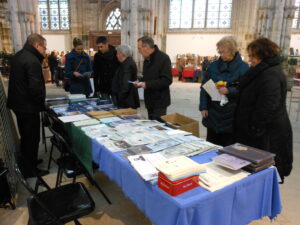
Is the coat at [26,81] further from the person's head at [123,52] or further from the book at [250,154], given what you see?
the book at [250,154]

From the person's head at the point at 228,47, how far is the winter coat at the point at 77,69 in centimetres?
→ 278

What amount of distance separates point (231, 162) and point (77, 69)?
3703mm

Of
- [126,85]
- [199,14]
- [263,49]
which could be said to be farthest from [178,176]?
[199,14]

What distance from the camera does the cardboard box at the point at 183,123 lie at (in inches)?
114

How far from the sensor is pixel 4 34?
47.5 feet

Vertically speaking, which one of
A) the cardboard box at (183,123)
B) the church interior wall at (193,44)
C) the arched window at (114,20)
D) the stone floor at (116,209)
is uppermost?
the arched window at (114,20)

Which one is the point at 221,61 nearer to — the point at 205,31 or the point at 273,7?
the point at 273,7

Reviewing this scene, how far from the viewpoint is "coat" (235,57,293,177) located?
2.30 metres

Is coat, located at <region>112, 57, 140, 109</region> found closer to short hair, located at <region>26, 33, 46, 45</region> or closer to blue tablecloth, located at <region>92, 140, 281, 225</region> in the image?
short hair, located at <region>26, 33, 46, 45</region>

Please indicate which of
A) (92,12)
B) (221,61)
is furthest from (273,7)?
(92,12)

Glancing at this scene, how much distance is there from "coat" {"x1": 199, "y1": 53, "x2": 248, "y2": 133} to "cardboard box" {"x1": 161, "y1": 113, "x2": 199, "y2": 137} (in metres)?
0.22

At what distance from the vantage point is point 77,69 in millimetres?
4719

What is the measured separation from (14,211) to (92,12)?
1996cm

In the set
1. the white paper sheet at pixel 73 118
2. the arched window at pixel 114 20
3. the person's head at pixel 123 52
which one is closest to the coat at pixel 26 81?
the white paper sheet at pixel 73 118
